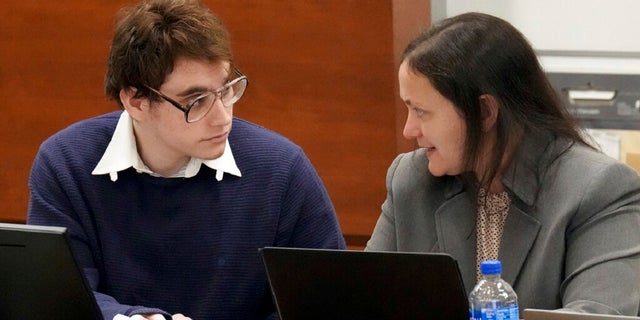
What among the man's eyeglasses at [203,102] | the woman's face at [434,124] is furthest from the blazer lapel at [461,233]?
the man's eyeglasses at [203,102]

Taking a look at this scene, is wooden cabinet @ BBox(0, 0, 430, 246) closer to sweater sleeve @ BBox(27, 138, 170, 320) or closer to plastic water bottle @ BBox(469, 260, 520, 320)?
sweater sleeve @ BBox(27, 138, 170, 320)

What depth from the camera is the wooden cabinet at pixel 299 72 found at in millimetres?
3781

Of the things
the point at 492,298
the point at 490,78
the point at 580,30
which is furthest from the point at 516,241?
the point at 580,30

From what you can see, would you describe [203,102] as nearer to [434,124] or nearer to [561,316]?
[434,124]

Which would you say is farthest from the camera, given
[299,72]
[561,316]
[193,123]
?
[299,72]

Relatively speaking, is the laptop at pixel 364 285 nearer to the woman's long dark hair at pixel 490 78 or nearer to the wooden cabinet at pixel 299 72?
the woman's long dark hair at pixel 490 78

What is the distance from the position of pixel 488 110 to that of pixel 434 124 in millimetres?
113

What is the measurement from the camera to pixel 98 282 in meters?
2.81

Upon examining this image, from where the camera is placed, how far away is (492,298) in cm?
228

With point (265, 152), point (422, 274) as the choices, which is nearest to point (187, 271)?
point (265, 152)

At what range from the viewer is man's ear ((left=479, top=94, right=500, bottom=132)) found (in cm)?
243

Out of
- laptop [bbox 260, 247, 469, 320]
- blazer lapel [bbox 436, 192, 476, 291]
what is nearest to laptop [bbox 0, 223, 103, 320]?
laptop [bbox 260, 247, 469, 320]

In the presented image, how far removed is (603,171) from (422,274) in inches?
23.0

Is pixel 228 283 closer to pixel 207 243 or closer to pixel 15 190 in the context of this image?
pixel 207 243
